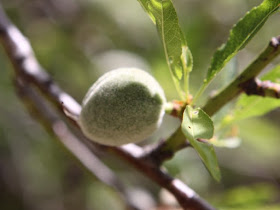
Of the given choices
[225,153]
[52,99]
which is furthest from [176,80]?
[225,153]

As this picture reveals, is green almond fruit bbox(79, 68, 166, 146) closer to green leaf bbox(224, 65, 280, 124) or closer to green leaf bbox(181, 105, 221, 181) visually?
green leaf bbox(181, 105, 221, 181)

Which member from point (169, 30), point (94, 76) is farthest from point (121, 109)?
point (94, 76)

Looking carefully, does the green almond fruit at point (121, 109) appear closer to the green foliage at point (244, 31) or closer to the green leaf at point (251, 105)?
the green foliage at point (244, 31)

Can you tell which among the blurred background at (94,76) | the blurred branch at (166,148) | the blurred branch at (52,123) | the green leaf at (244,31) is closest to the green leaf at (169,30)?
the green leaf at (244,31)

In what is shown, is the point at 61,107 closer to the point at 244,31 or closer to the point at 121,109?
the point at 121,109

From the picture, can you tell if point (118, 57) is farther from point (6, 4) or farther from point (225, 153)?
point (225, 153)

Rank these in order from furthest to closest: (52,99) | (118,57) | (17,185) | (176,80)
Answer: (17,185), (118,57), (52,99), (176,80)

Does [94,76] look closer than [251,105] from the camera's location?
No
